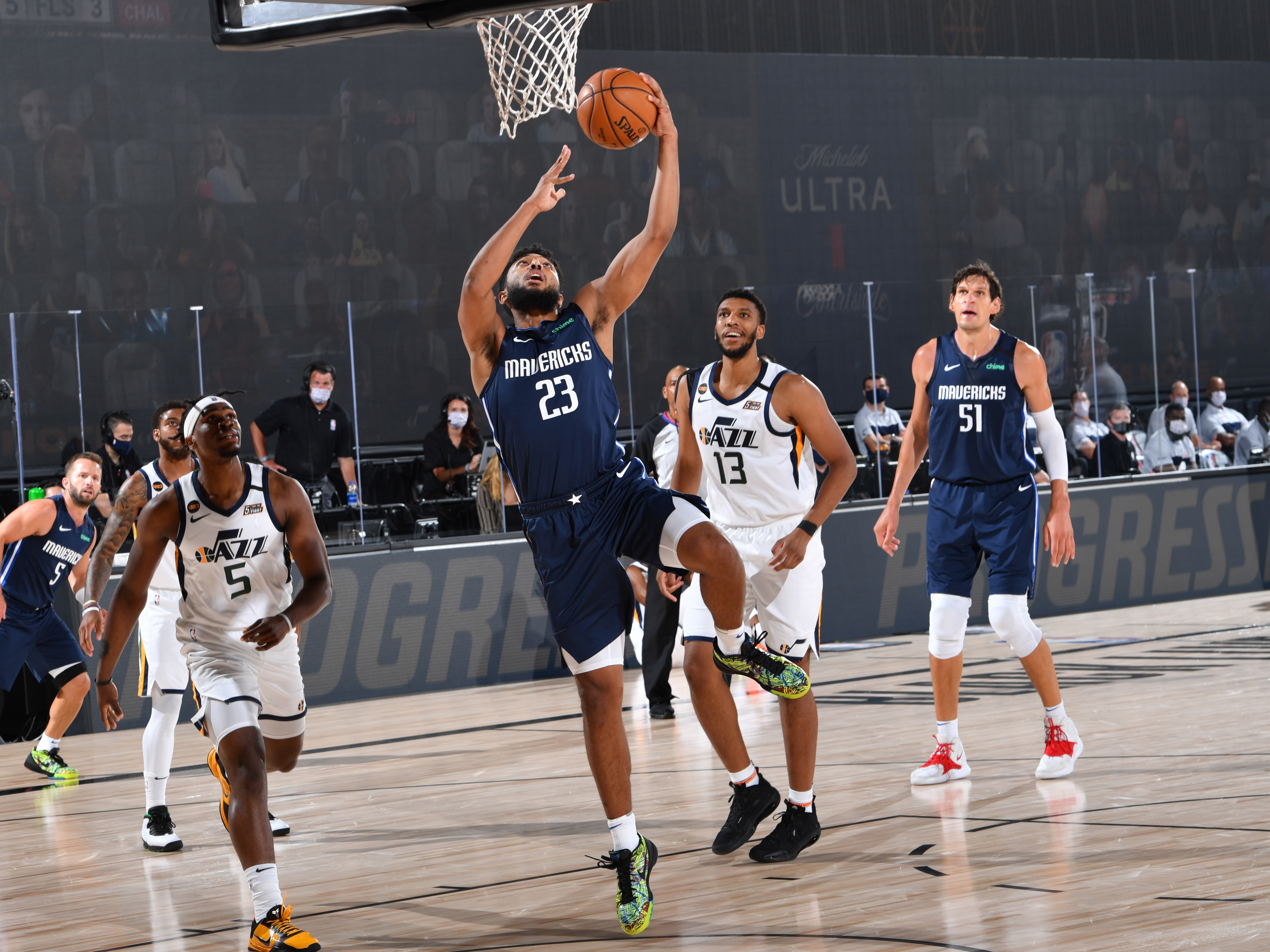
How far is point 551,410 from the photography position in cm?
459

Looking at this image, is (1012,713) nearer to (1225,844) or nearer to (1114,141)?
(1225,844)

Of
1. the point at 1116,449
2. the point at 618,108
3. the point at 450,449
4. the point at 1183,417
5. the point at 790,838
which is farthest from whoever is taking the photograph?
the point at 1183,417

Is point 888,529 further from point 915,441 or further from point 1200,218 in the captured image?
point 1200,218

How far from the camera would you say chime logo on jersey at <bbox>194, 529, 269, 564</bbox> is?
479 cm

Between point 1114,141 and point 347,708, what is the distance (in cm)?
1653

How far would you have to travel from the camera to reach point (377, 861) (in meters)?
5.56

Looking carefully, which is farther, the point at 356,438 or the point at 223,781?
the point at 356,438

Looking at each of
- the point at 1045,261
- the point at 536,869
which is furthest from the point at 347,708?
the point at 1045,261

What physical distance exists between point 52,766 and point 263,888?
168 inches

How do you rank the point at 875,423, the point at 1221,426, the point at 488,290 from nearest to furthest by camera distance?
the point at 488,290 → the point at 875,423 → the point at 1221,426

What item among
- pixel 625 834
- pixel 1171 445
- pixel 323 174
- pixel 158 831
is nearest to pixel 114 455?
pixel 158 831

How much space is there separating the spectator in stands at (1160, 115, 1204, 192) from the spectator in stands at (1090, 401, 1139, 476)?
959 centimetres

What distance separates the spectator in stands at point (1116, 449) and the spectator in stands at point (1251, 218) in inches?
394

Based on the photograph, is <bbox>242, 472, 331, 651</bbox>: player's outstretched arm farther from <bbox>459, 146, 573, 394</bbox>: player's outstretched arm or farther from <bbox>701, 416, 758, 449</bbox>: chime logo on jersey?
<bbox>701, 416, 758, 449</bbox>: chime logo on jersey
